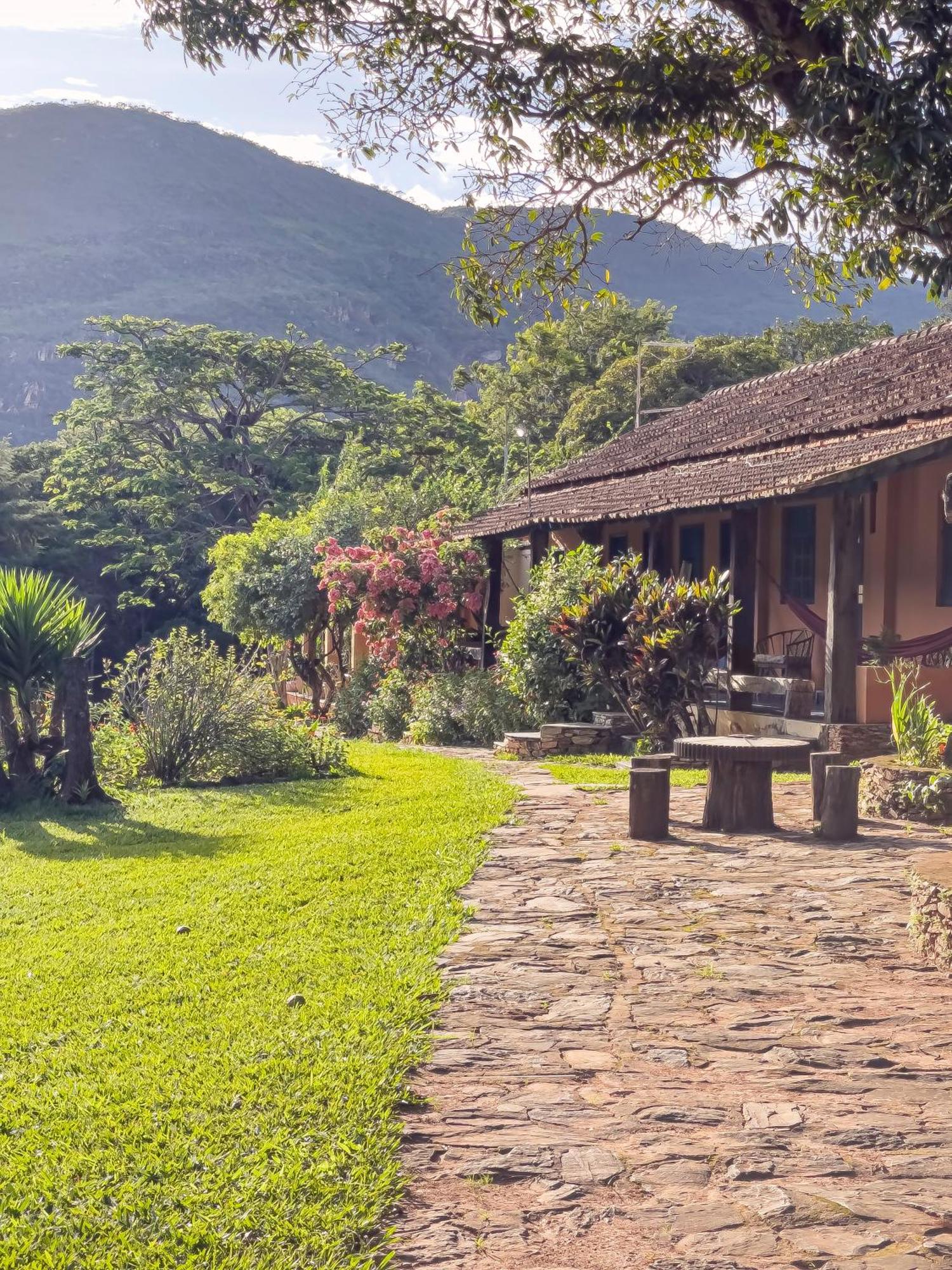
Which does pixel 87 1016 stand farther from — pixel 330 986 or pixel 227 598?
pixel 227 598

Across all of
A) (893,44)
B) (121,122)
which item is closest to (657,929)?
(893,44)

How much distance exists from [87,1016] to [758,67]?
5944 mm

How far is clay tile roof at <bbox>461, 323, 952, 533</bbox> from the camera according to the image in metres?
14.0

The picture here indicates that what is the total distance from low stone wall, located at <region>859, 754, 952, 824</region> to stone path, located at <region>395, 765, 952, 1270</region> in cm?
227

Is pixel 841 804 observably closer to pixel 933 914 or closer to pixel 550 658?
pixel 933 914

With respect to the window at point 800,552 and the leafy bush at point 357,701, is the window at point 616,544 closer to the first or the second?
the leafy bush at point 357,701

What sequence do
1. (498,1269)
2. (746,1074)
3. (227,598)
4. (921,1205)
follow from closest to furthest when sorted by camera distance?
(498,1269), (921,1205), (746,1074), (227,598)

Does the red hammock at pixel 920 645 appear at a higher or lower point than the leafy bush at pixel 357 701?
higher

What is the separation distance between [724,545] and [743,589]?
4.52 m

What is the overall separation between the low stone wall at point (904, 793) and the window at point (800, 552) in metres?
7.39

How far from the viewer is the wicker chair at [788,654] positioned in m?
16.3

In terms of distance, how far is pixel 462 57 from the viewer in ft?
27.0

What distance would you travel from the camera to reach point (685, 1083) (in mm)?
4621

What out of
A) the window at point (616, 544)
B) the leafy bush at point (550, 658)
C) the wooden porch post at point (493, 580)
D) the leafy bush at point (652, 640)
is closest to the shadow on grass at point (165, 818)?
the leafy bush at point (652, 640)
